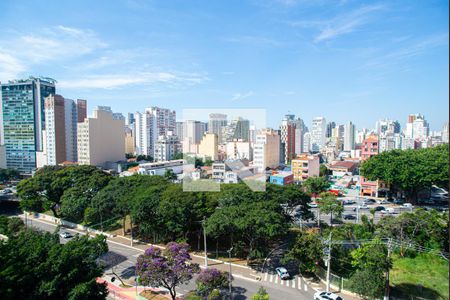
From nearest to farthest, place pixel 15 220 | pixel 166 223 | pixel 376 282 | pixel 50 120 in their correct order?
pixel 376 282 → pixel 166 223 → pixel 15 220 → pixel 50 120

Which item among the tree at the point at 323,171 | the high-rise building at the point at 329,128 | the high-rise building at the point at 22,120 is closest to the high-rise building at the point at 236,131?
the tree at the point at 323,171

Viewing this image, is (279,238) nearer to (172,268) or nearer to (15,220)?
(172,268)

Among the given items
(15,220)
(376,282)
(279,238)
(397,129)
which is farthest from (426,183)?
(397,129)

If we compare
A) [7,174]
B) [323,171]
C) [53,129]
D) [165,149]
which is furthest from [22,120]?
[323,171]

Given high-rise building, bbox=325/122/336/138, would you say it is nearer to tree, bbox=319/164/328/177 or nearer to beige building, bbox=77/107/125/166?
tree, bbox=319/164/328/177

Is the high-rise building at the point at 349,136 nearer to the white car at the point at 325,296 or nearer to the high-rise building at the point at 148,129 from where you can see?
the high-rise building at the point at 148,129
